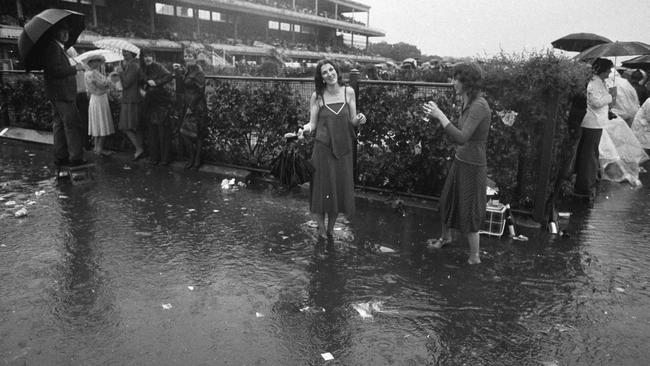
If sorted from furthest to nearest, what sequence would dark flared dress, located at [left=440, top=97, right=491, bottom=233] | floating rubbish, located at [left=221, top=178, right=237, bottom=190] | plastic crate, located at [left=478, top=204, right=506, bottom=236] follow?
floating rubbish, located at [left=221, top=178, right=237, bottom=190] → plastic crate, located at [left=478, top=204, right=506, bottom=236] → dark flared dress, located at [left=440, top=97, right=491, bottom=233]

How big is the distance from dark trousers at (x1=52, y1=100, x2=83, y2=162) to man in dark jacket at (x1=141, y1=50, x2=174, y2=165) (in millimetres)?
1405

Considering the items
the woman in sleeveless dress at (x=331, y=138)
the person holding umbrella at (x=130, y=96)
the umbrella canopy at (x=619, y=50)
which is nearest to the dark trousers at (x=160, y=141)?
the person holding umbrella at (x=130, y=96)

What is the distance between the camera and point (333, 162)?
494cm

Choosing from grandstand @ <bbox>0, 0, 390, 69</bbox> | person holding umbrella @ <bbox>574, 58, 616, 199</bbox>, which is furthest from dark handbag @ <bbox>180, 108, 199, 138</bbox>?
grandstand @ <bbox>0, 0, 390, 69</bbox>

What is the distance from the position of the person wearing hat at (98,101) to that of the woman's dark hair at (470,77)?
6.91 m

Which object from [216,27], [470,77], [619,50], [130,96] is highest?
[216,27]

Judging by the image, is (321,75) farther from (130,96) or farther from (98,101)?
(98,101)

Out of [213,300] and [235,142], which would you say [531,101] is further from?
[235,142]

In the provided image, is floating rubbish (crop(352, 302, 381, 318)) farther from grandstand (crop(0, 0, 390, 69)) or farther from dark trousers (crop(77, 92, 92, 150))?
grandstand (crop(0, 0, 390, 69))

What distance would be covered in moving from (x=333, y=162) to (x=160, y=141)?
15.6 feet

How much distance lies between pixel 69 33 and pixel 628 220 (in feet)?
25.6

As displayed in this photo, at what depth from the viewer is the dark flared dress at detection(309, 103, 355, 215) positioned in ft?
15.9

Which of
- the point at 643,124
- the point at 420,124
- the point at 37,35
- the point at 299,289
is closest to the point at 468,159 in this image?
the point at 420,124

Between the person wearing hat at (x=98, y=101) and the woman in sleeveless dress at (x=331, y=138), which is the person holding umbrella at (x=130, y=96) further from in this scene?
the woman in sleeveless dress at (x=331, y=138)
